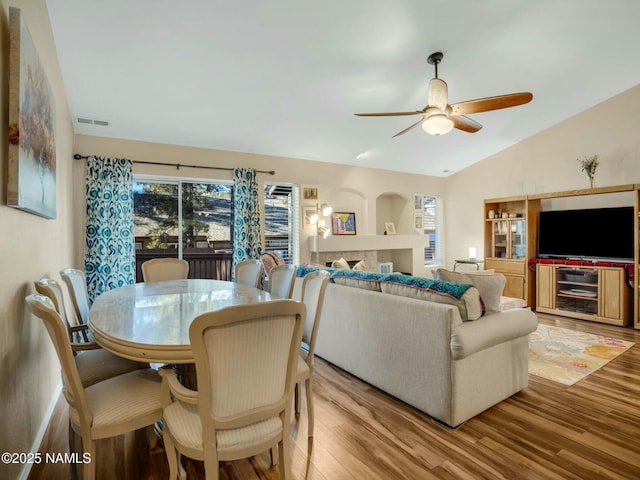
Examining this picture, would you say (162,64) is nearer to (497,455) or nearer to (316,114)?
(316,114)

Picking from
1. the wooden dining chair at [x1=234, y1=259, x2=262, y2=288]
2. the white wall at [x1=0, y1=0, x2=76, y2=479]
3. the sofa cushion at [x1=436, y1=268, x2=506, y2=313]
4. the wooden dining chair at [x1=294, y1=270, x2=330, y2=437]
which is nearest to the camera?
the white wall at [x1=0, y1=0, x2=76, y2=479]

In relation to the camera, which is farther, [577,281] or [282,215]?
[282,215]

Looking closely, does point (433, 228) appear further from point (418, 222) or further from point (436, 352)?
point (436, 352)

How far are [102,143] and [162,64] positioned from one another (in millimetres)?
1727

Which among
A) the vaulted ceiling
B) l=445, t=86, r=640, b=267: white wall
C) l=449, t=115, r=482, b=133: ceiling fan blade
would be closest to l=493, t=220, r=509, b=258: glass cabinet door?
l=445, t=86, r=640, b=267: white wall

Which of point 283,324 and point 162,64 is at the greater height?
point 162,64

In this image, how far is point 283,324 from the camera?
1230 mm

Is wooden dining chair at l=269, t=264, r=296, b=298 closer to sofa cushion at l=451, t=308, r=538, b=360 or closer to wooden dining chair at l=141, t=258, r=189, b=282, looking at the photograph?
sofa cushion at l=451, t=308, r=538, b=360

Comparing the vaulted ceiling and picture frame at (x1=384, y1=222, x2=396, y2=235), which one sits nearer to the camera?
the vaulted ceiling

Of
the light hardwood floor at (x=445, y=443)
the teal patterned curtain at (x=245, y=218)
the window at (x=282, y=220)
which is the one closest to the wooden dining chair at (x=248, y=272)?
the light hardwood floor at (x=445, y=443)

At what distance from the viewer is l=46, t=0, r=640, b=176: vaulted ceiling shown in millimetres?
2711

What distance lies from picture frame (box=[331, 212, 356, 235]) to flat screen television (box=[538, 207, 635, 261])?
312 cm

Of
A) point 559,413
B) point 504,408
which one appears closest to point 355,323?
point 504,408

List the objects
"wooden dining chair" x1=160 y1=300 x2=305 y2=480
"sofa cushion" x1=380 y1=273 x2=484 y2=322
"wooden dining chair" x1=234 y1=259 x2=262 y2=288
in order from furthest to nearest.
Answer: "wooden dining chair" x1=234 y1=259 x2=262 y2=288 < "sofa cushion" x1=380 y1=273 x2=484 y2=322 < "wooden dining chair" x1=160 y1=300 x2=305 y2=480
